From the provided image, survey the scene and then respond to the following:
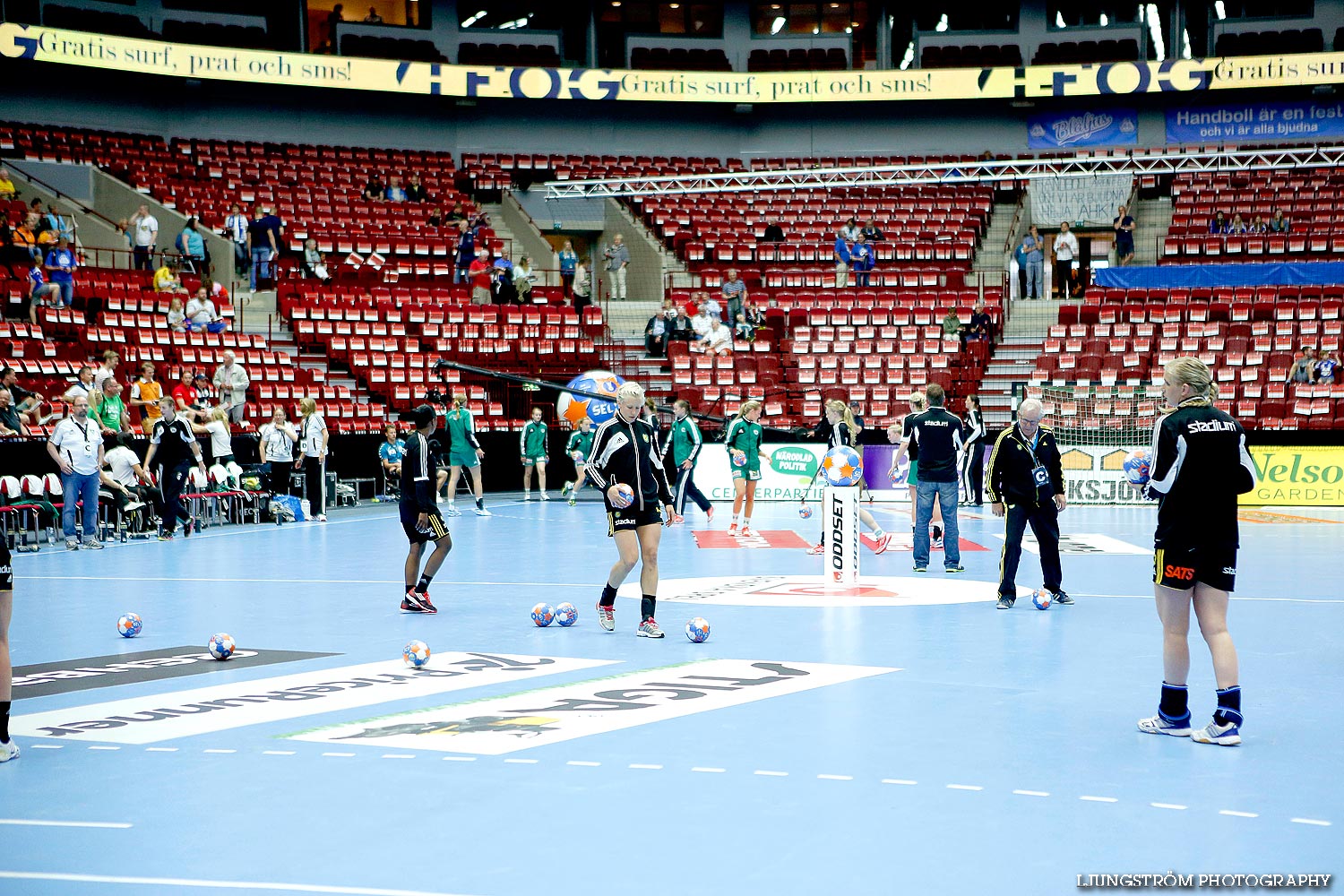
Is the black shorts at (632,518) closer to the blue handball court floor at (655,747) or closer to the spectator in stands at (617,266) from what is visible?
the blue handball court floor at (655,747)

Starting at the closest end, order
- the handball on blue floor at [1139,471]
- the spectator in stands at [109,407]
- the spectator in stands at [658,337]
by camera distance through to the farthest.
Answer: the handball on blue floor at [1139,471] → the spectator in stands at [109,407] → the spectator in stands at [658,337]

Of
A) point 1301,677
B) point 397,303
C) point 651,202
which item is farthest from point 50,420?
point 651,202

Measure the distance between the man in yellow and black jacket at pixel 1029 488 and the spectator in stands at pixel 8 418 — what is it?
42.2 feet

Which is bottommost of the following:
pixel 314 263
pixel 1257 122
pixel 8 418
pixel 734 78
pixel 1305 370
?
pixel 8 418

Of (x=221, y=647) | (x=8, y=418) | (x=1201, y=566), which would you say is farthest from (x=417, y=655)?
(x=8, y=418)

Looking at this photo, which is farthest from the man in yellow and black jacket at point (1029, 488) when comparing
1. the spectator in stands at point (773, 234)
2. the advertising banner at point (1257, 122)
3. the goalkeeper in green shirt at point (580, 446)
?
the advertising banner at point (1257, 122)

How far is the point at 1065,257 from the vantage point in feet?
115

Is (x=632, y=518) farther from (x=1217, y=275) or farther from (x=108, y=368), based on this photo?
(x=1217, y=275)

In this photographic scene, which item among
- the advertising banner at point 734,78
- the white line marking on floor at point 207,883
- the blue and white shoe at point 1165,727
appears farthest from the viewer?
the advertising banner at point 734,78

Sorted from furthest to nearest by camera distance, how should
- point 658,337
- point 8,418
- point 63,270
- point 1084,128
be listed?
point 1084,128
point 658,337
point 63,270
point 8,418

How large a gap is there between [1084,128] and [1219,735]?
131 feet

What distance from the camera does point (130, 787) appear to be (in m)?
6.18

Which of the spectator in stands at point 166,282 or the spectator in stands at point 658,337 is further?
the spectator in stands at point 658,337

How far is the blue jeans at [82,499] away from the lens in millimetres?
17906
